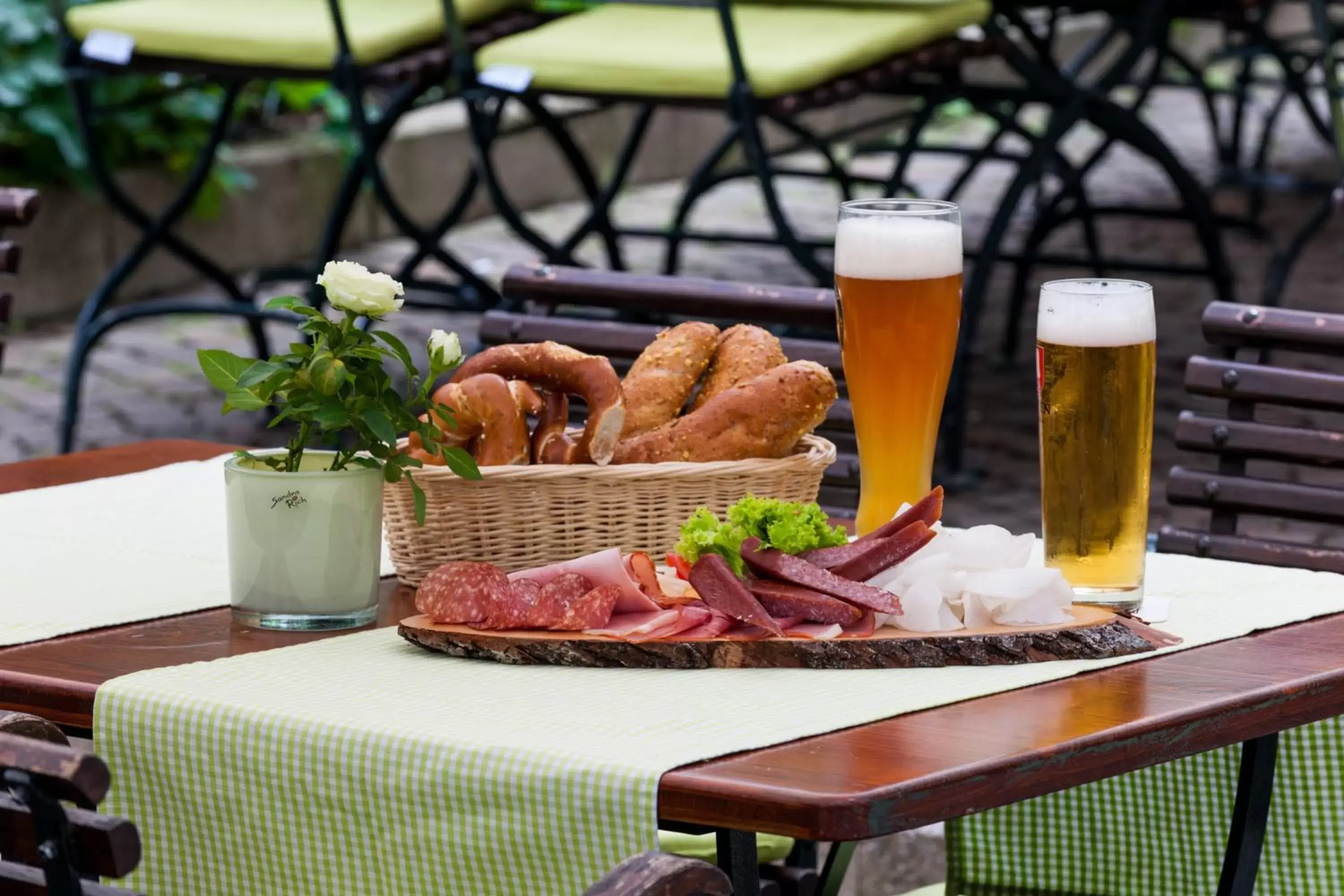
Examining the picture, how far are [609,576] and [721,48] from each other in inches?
117

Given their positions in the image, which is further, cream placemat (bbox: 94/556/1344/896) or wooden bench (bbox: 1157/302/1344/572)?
wooden bench (bbox: 1157/302/1344/572)

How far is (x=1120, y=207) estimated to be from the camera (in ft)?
20.3

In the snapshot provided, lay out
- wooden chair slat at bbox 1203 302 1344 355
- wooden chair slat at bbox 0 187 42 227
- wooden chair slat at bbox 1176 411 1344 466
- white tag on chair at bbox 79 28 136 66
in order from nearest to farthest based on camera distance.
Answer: wooden chair slat at bbox 1203 302 1344 355, wooden chair slat at bbox 1176 411 1344 466, wooden chair slat at bbox 0 187 42 227, white tag on chair at bbox 79 28 136 66

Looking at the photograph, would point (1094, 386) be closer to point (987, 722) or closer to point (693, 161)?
point (987, 722)

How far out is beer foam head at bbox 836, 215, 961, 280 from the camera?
1997mm

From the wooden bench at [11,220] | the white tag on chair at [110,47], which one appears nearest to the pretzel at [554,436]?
the wooden bench at [11,220]

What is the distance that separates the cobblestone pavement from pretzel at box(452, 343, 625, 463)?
2761 mm

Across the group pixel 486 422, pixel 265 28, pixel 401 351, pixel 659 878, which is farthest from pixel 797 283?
pixel 659 878

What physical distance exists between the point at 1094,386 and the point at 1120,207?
4.43 meters

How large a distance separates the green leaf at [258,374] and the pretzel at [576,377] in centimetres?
20

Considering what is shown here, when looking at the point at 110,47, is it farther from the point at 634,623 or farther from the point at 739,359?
the point at 634,623

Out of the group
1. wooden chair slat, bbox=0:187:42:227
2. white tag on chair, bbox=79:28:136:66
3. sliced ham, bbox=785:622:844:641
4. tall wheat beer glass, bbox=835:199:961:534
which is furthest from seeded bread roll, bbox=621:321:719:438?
white tag on chair, bbox=79:28:136:66

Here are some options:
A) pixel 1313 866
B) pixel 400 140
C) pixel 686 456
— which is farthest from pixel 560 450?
pixel 400 140

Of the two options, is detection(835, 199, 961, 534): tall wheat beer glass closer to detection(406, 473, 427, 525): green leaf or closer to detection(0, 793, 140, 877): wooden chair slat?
detection(406, 473, 427, 525): green leaf
